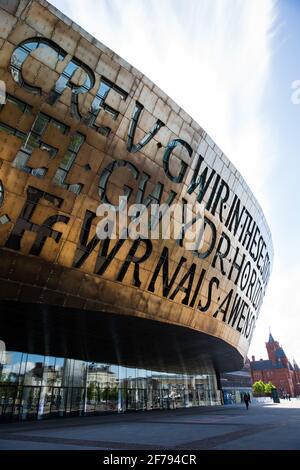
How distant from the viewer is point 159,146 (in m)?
20.2

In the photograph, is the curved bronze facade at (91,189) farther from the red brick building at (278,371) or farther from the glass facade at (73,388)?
the red brick building at (278,371)

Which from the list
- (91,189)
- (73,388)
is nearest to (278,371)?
(73,388)

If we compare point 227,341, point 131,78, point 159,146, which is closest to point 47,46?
point 131,78

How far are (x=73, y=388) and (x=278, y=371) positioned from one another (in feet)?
459

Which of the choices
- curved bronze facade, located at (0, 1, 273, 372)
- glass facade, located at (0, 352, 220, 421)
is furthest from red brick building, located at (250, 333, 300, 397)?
curved bronze facade, located at (0, 1, 273, 372)

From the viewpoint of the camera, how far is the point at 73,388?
3328cm

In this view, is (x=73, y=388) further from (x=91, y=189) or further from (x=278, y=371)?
(x=278, y=371)

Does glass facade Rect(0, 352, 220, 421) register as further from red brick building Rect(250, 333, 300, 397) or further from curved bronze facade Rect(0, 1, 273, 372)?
red brick building Rect(250, 333, 300, 397)

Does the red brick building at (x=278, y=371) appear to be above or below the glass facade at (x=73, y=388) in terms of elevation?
above

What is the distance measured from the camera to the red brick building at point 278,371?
146 metres

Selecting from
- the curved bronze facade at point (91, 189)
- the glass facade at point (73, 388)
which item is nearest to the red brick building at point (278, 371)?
the glass facade at point (73, 388)

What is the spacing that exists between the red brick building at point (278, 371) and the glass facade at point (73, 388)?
119 m

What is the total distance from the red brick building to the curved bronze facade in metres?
141

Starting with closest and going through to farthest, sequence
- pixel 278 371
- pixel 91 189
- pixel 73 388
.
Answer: pixel 91 189
pixel 73 388
pixel 278 371
